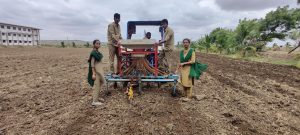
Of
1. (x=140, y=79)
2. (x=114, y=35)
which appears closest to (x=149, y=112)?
(x=140, y=79)

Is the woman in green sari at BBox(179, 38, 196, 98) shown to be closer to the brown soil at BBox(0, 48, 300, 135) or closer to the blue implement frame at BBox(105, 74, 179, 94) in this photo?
the blue implement frame at BBox(105, 74, 179, 94)

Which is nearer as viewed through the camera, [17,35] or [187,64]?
[187,64]

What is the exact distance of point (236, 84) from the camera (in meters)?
8.80

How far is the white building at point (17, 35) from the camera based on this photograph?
195 feet

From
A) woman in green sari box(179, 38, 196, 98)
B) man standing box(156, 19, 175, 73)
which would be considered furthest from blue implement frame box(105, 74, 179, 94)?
man standing box(156, 19, 175, 73)

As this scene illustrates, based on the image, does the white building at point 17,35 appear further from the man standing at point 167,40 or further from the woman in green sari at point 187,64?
the woman in green sari at point 187,64

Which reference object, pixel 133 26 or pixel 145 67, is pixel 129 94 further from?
pixel 133 26

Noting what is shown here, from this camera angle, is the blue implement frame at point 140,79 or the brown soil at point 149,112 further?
the blue implement frame at point 140,79

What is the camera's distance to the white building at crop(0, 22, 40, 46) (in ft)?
195

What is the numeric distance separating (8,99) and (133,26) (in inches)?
173

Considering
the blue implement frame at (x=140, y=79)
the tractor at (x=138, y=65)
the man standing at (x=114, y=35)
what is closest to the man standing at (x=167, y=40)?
the tractor at (x=138, y=65)

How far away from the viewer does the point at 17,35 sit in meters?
64.7

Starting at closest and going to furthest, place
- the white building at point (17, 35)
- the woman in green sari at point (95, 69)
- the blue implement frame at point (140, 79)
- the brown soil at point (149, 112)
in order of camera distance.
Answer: the brown soil at point (149, 112) < the woman in green sari at point (95, 69) < the blue implement frame at point (140, 79) < the white building at point (17, 35)

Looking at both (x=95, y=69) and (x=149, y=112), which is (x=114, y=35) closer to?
(x=95, y=69)
